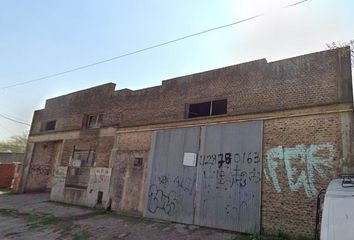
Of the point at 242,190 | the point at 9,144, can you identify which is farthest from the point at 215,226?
the point at 9,144

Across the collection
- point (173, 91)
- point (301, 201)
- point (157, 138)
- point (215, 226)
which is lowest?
point (215, 226)

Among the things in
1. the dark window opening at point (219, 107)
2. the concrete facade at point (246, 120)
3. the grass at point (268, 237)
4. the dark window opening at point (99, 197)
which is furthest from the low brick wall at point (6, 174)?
the grass at point (268, 237)

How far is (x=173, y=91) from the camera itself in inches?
517

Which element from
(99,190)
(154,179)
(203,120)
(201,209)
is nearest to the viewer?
(201,209)

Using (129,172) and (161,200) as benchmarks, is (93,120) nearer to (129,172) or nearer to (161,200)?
(129,172)

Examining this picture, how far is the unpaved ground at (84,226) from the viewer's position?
9812 mm

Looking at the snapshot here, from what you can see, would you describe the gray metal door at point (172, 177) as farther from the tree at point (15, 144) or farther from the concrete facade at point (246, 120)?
the tree at point (15, 144)

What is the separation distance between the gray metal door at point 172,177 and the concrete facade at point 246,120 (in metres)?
0.40

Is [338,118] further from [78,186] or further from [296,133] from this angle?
[78,186]

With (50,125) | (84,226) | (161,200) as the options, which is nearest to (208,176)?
(161,200)

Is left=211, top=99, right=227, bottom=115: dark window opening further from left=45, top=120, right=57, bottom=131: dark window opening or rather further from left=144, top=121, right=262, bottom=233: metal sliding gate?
left=45, top=120, right=57, bottom=131: dark window opening

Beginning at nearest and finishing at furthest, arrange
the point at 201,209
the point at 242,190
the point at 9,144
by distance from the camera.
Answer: the point at 242,190
the point at 201,209
the point at 9,144

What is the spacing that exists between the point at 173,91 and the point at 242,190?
562 centimetres

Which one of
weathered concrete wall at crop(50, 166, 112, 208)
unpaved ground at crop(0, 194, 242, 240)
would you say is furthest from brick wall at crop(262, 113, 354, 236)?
weathered concrete wall at crop(50, 166, 112, 208)
